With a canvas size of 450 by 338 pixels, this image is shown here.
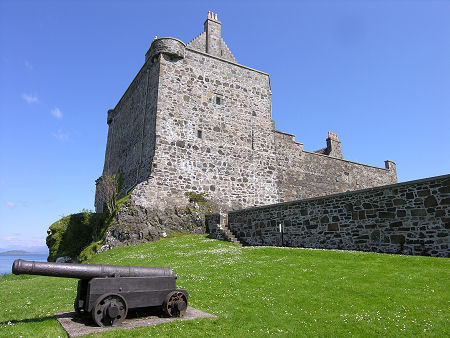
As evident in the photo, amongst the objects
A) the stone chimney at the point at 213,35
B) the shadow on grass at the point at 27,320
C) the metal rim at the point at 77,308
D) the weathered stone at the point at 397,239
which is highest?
the stone chimney at the point at 213,35

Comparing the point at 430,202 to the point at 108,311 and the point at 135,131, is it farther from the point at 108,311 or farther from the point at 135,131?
the point at 135,131

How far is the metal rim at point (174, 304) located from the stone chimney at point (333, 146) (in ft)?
89.3

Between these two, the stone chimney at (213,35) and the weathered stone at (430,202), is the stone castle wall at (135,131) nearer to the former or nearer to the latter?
the stone chimney at (213,35)

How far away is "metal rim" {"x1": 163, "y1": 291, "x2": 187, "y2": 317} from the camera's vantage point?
6.42 m

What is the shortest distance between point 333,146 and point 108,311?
28.9 meters

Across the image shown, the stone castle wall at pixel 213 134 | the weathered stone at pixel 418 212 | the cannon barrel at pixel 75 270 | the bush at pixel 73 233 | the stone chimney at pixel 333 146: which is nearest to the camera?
the cannon barrel at pixel 75 270

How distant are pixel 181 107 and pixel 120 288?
1662 centimetres

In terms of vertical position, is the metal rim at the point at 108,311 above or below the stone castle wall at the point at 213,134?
below

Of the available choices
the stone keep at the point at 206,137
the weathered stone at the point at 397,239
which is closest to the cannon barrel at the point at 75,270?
the weathered stone at the point at 397,239

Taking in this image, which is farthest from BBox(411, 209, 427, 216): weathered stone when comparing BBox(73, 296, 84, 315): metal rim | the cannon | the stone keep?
the stone keep

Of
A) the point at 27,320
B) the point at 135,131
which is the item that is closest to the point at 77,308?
the point at 27,320

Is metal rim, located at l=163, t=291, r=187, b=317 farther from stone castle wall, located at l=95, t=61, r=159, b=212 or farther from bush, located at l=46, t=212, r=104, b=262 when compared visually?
bush, located at l=46, t=212, r=104, b=262

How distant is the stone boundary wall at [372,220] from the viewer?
1127 centimetres

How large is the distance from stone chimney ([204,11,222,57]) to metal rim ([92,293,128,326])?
22.6 meters
